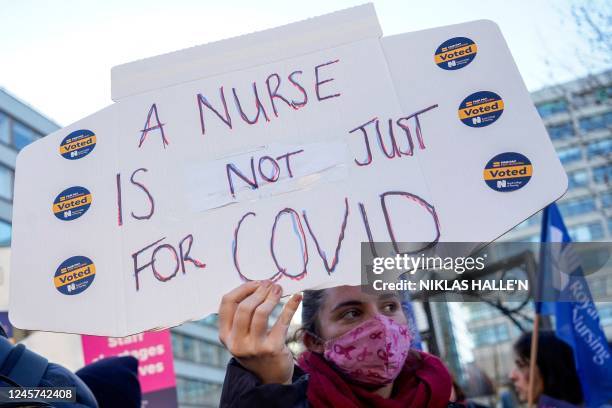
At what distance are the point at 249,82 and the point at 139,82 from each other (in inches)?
11.0

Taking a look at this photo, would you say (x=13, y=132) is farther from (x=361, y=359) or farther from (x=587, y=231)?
(x=587, y=231)

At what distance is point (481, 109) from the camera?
1599mm

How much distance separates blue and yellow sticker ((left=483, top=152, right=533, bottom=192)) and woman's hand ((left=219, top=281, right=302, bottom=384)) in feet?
1.61

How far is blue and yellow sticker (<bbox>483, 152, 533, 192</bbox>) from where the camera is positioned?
1518 millimetres

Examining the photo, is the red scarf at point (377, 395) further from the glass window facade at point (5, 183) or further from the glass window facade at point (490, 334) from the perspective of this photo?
the glass window facade at point (490, 334)

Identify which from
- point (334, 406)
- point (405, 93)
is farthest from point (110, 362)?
point (405, 93)

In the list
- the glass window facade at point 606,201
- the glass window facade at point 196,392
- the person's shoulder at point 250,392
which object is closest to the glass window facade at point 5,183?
the glass window facade at point 196,392

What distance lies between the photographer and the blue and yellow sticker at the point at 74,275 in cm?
161

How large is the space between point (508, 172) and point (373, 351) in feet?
2.38

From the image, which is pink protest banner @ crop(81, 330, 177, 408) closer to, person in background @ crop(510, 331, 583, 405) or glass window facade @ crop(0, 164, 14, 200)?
person in background @ crop(510, 331, 583, 405)

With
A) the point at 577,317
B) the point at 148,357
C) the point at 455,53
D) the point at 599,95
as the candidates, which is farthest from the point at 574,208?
the point at 455,53

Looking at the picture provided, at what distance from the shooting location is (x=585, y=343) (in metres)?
4.48

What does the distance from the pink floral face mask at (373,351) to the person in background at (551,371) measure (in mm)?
2525

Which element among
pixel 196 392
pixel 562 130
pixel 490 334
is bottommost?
pixel 196 392
